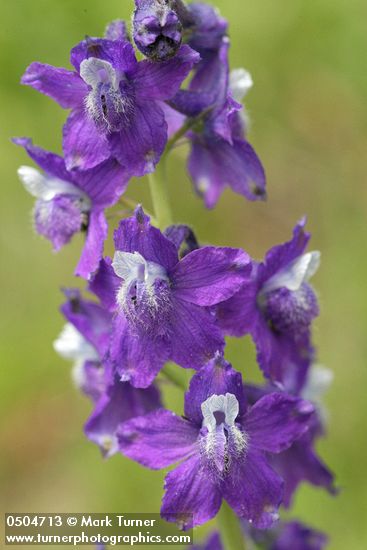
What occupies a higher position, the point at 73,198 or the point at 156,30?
the point at 156,30

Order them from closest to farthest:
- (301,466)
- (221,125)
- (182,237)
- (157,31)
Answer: (157,31) < (182,237) < (221,125) < (301,466)

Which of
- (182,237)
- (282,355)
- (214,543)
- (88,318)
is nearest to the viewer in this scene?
(182,237)

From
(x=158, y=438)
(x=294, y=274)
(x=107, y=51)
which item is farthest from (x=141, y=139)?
(x=158, y=438)

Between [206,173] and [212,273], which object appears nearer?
[212,273]

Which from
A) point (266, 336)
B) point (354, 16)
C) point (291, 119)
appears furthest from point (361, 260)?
point (266, 336)

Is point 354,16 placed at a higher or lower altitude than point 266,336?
higher

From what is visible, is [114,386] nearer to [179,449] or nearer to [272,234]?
[179,449]

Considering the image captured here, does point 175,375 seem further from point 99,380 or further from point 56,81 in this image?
point 56,81
